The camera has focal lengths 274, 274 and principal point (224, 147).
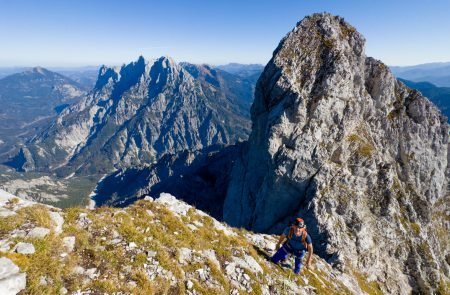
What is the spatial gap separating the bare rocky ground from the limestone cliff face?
86.1ft

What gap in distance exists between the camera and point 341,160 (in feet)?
179

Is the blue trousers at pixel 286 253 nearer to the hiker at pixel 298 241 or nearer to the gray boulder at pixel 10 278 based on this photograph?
the hiker at pixel 298 241

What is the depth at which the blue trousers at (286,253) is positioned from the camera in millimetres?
19969

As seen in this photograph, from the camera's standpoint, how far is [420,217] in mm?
59906

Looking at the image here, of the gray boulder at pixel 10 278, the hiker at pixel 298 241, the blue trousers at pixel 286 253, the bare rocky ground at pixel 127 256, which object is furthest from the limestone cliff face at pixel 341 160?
the gray boulder at pixel 10 278

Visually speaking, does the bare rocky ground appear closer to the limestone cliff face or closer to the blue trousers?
the blue trousers

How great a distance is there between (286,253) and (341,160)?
128ft

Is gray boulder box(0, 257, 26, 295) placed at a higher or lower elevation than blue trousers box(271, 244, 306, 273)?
higher

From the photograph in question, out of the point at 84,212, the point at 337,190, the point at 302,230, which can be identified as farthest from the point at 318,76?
the point at 84,212

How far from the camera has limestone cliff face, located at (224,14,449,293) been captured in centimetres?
4853

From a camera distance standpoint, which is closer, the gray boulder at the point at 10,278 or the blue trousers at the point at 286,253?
the gray boulder at the point at 10,278

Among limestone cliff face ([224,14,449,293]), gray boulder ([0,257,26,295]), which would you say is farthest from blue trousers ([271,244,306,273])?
limestone cliff face ([224,14,449,293])

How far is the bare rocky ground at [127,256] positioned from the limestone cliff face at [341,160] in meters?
26.2

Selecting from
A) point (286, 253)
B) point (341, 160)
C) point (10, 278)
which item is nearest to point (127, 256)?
point (10, 278)
